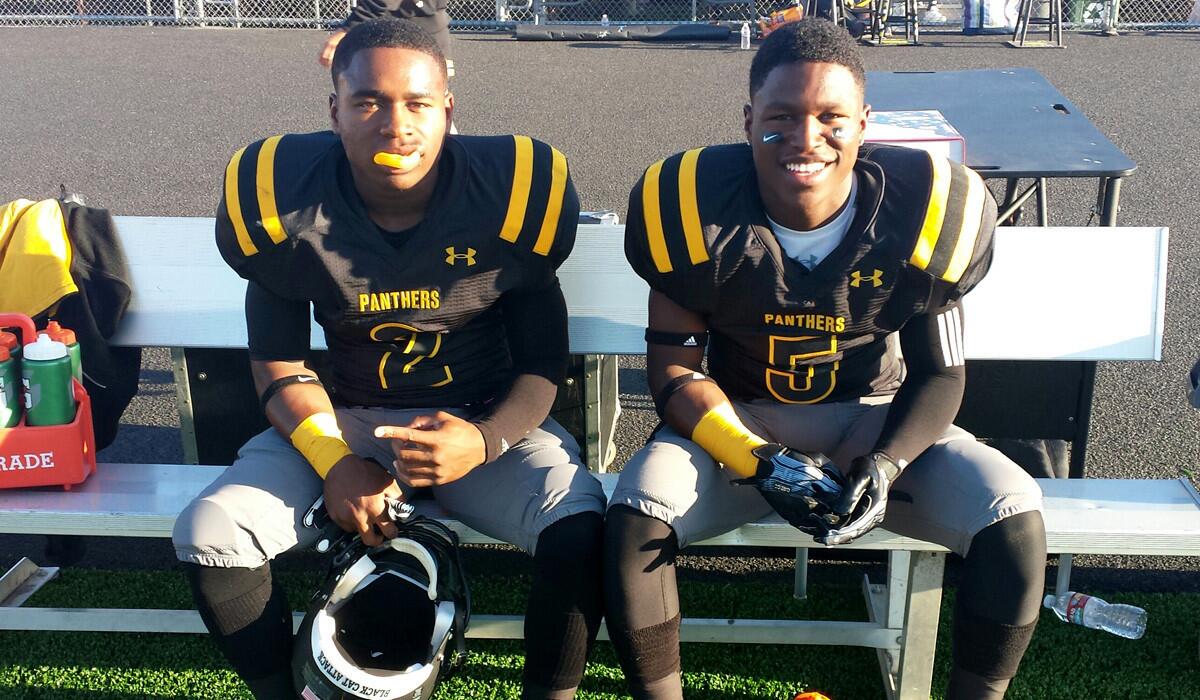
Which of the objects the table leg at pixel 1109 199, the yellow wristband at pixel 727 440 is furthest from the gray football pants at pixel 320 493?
the table leg at pixel 1109 199

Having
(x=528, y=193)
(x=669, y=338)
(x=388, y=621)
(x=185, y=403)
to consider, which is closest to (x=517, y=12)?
(x=185, y=403)

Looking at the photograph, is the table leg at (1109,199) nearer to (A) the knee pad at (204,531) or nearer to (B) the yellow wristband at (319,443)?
(B) the yellow wristband at (319,443)

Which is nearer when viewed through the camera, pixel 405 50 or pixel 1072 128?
pixel 405 50

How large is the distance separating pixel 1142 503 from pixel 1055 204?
381cm

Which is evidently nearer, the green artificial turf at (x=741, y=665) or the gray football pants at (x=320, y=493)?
the gray football pants at (x=320, y=493)

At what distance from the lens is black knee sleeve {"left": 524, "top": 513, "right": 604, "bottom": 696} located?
6.92 ft

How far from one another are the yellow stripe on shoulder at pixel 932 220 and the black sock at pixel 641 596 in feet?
2.34

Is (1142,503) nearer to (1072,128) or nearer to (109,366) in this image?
(1072,128)

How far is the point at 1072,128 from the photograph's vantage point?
3.70 m

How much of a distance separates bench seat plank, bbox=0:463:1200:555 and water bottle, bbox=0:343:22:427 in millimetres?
161

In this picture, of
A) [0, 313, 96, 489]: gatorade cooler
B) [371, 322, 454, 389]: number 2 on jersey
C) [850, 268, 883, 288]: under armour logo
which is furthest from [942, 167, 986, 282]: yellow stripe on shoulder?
[0, 313, 96, 489]: gatorade cooler

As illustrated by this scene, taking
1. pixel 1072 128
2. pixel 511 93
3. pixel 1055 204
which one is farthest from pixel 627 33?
pixel 1072 128

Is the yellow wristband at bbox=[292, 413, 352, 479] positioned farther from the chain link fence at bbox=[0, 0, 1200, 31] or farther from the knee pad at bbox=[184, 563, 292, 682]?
the chain link fence at bbox=[0, 0, 1200, 31]

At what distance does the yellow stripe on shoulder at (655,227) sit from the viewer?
7.57 feet
